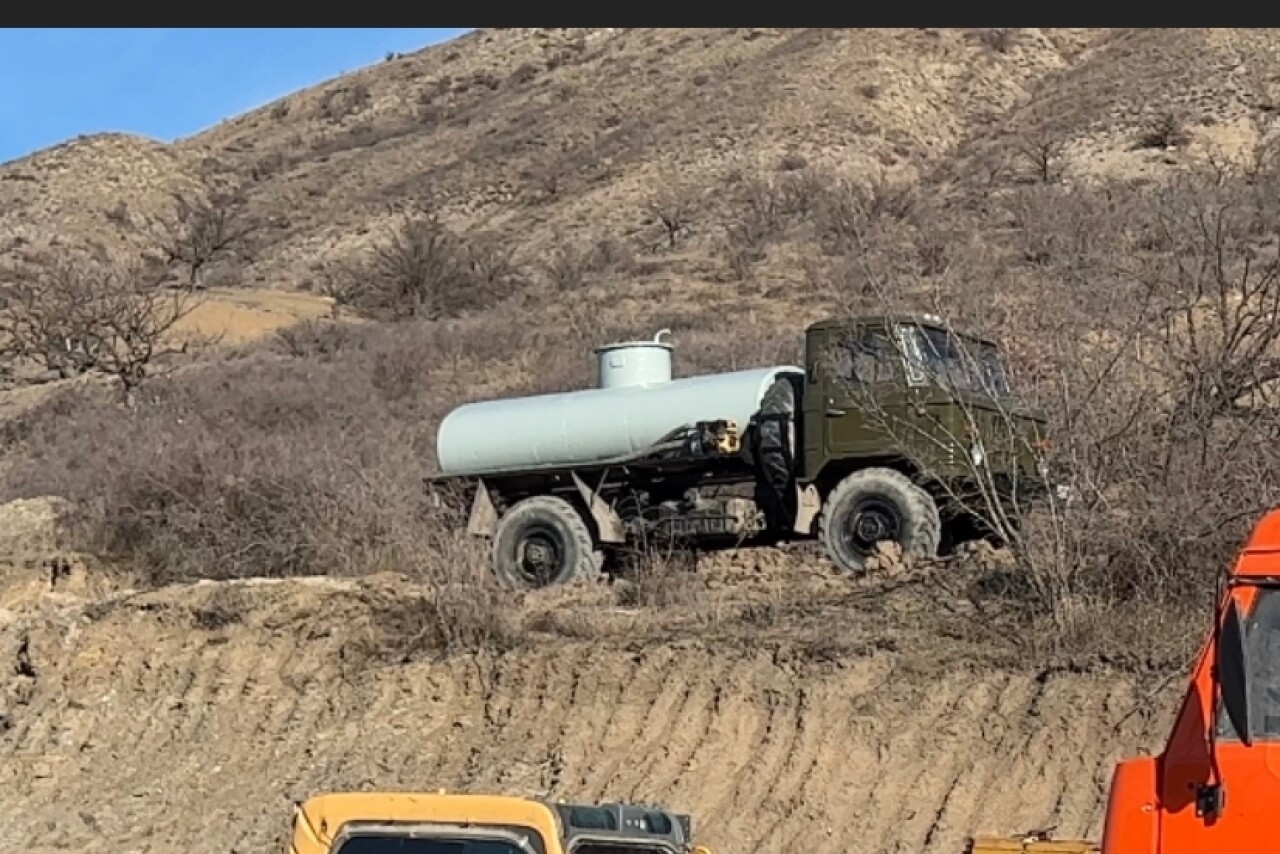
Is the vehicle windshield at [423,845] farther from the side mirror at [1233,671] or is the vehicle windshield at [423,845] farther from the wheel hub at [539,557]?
the wheel hub at [539,557]

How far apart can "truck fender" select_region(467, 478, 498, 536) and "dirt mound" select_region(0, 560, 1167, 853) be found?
9.25 feet

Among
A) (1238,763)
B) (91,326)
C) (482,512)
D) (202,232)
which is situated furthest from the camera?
(202,232)

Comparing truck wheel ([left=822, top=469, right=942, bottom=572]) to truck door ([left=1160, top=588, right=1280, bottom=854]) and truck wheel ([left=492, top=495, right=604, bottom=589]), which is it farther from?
truck door ([left=1160, top=588, right=1280, bottom=854])

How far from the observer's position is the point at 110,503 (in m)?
21.3

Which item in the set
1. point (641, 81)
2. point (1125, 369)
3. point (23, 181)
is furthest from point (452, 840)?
point (23, 181)

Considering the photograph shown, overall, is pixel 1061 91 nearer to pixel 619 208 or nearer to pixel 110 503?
pixel 619 208

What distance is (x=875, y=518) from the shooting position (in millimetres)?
17344

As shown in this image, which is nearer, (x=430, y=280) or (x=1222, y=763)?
(x=1222, y=763)

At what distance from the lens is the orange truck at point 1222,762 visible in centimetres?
583

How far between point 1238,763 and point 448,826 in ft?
8.26

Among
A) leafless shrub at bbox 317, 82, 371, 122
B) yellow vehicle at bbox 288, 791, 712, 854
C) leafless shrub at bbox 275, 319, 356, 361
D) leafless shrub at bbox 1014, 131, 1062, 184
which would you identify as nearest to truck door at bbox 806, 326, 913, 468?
yellow vehicle at bbox 288, 791, 712, 854

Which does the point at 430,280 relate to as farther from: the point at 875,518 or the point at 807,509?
the point at 875,518

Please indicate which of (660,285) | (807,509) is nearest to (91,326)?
(660,285)

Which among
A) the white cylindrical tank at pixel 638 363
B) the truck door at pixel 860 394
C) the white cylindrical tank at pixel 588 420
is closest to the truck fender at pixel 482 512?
the white cylindrical tank at pixel 588 420
